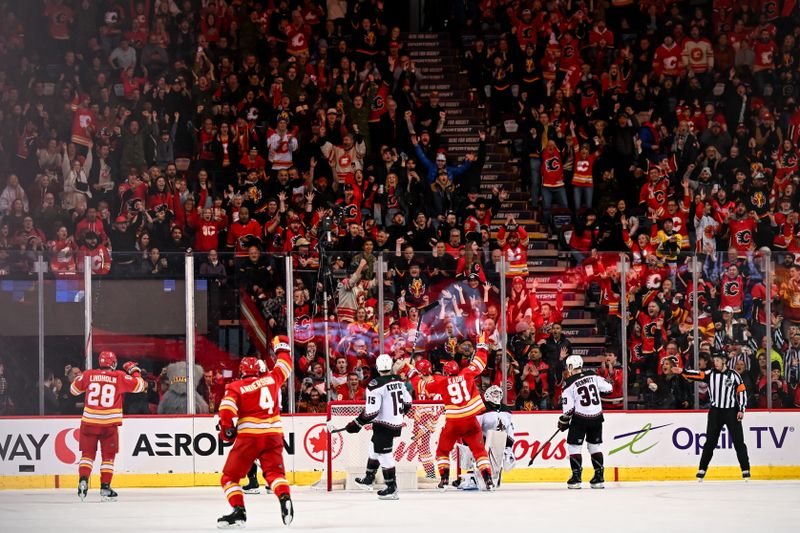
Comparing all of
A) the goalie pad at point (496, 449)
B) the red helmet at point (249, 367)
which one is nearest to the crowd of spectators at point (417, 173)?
the goalie pad at point (496, 449)

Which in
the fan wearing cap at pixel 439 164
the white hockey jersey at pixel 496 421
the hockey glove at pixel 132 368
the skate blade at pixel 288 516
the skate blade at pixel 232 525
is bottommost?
the skate blade at pixel 232 525

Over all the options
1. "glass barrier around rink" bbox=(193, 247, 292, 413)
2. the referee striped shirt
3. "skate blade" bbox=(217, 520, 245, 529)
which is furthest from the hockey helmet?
"skate blade" bbox=(217, 520, 245, 529)

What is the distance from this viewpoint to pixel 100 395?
17.1 metres

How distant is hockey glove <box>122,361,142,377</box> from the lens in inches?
693

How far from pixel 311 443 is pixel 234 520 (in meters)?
5.70

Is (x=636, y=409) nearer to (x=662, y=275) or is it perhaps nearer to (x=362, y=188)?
(x=662, y=275)

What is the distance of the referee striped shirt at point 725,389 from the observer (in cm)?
1906

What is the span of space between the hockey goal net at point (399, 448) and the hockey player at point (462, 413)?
2.14ft

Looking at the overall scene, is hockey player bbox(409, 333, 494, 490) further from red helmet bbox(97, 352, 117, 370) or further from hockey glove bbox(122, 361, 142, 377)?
red helmet bbox(97, 352, 117, 370)

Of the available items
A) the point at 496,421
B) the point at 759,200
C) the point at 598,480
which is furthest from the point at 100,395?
the point at 759,200

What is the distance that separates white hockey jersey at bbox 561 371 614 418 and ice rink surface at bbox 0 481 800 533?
3.05 ft

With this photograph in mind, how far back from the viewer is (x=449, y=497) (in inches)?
661

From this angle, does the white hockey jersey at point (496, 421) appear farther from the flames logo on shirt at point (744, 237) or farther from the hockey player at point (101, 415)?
the flames logo on shirt at point (744, 237)

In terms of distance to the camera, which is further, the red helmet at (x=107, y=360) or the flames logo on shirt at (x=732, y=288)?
the flames logo on shirt at (x=732, y=288)
